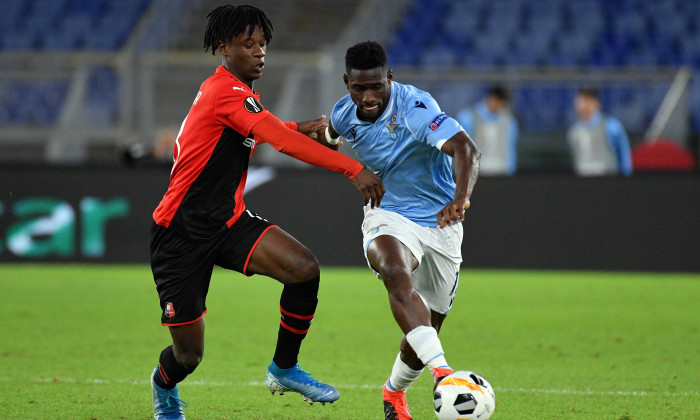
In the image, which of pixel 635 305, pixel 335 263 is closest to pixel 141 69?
pixel 335 263

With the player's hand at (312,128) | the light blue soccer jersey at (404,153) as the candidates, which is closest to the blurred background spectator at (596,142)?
the player's hand at (312,128)

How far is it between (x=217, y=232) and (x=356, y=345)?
2878mm

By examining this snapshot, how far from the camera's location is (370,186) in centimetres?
462

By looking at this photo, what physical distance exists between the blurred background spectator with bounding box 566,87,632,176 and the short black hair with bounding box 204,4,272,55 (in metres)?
7.60

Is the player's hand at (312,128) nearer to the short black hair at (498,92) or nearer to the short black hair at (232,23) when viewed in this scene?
the short black hair at (232,23)

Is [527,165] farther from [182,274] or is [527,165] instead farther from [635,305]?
[182,274]

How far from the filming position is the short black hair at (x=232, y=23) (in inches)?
197

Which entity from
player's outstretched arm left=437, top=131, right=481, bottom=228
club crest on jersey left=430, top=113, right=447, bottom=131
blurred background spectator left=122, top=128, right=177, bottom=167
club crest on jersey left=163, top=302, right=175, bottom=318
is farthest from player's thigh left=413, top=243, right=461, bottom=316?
blurred background spectator left=122, top=128, right=177, bottom=167

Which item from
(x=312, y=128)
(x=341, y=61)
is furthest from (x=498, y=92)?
(x=312, y=128)

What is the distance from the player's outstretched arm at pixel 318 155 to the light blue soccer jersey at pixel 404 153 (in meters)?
0.45

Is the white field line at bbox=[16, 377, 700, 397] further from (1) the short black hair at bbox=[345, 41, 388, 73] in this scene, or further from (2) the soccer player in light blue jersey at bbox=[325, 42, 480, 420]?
(1) the short black hair at bbox=[345, 41, 388, 73]

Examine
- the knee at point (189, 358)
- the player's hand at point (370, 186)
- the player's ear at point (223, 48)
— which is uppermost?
the player's ear at point (223, 48)

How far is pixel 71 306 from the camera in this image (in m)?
9.79

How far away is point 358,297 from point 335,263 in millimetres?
1966
